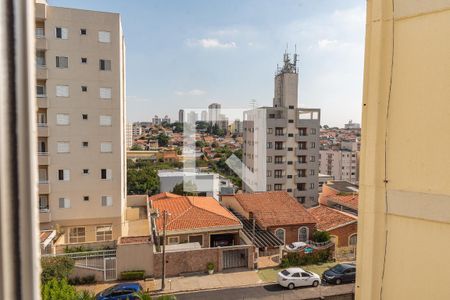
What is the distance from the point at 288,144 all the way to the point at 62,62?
11050mm

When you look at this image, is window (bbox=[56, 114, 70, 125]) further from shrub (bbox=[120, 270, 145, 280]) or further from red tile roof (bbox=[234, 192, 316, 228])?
red tile roof (bbox=[234, 192, 316, 228])

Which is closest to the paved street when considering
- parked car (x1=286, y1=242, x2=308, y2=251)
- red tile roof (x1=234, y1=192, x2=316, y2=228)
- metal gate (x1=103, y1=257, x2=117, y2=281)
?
parked car (x1=286, y1=242, x2=308, y2=251)

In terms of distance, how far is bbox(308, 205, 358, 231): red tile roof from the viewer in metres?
9.77

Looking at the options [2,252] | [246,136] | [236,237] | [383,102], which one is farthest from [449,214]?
[246,136]

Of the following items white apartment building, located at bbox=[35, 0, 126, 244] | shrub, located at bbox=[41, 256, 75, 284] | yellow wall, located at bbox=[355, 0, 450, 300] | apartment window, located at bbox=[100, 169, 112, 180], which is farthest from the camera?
apartment window, located at bbox=[100, 169, 112, 180]

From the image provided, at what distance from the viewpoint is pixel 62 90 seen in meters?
8.95

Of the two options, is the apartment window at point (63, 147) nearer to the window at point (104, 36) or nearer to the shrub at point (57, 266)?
the window at point (104, 36)

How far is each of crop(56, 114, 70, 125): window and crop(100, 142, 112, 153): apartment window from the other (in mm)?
1130

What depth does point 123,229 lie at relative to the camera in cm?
979

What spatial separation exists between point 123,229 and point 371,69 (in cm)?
983

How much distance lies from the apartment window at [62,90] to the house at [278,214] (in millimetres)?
6456

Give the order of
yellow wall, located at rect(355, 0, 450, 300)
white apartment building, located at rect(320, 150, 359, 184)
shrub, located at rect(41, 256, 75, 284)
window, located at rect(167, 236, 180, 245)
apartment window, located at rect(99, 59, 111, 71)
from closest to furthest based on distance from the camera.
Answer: yellow wall, located at rect(355, 0, 450, 300), shrub, located at rect(41, 256, 75, 284), window, located at rect(167, 236, 180, 245), apartment window, located at rect(99, 59, 111, 71), white apartment building, located at rect(320, 150, 359, 184)

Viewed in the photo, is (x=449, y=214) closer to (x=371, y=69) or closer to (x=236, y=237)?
(x=371, y=69)

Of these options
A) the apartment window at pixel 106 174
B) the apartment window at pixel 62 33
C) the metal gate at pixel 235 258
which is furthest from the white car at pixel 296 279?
the apartment window at pixel 62 33
